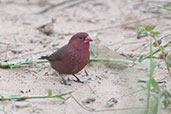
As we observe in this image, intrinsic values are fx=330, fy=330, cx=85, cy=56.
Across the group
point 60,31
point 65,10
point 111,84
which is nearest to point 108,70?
point 111,84

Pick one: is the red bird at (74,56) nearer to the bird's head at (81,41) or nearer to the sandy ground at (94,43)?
the bird's head at (81,41)

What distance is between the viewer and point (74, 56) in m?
4.11

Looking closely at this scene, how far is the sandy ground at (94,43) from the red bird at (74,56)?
22 cm

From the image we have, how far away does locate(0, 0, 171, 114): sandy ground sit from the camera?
349cm

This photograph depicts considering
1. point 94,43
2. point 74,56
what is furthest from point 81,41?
point 94,43

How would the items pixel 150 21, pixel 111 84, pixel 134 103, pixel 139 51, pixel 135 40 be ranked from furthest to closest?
pixel 150 21 → pixel 135 40 → pixel 139 51 → pixel 111 84 → pixel 134 103

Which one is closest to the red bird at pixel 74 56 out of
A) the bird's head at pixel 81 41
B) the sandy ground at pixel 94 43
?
the bird's head at pixel 81 41

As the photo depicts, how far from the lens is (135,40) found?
6.08m

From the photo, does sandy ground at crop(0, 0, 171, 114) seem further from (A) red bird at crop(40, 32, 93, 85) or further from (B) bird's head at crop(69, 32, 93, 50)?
(B) bird's head at crop(69, 32, 93, 50)

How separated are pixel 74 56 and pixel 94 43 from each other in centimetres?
161

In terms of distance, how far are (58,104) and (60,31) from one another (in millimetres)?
3544

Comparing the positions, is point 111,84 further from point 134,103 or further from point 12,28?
point 12,28

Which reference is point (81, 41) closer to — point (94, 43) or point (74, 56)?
point (74, 56)

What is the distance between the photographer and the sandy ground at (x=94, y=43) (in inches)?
137
